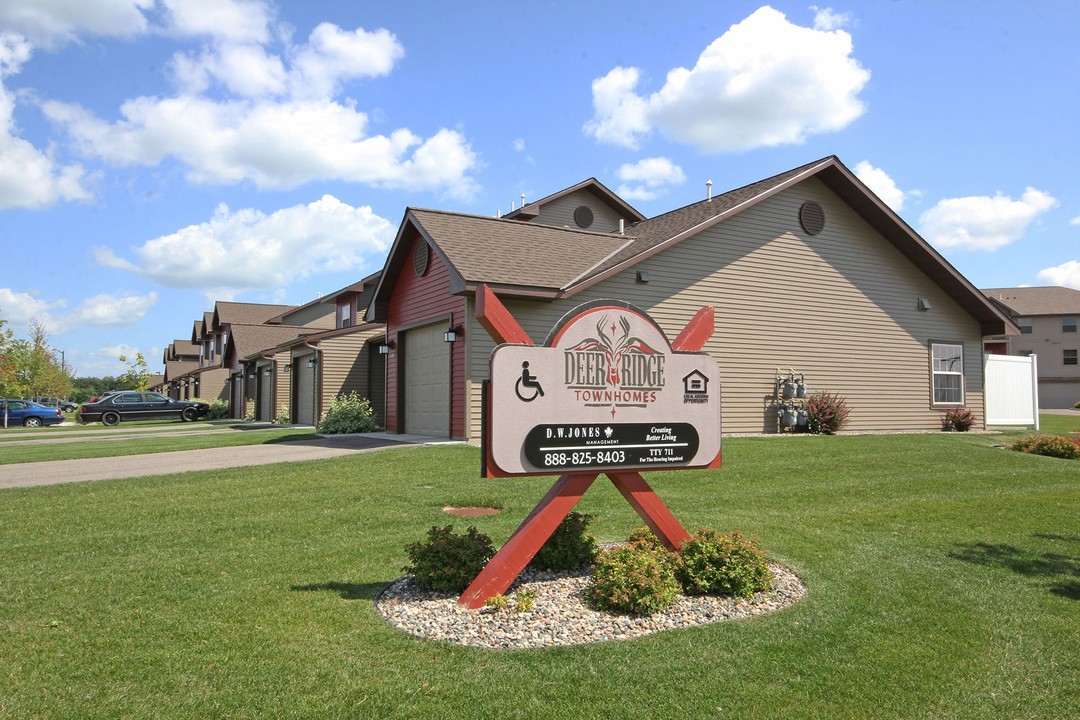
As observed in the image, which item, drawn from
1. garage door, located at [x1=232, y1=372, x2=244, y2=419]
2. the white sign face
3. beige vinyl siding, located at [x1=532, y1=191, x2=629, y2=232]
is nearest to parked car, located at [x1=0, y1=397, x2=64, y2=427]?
garage door, located at [x1=232, y1=372, x2=244, y2=419]

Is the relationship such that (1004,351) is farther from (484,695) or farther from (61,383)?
(61,383)

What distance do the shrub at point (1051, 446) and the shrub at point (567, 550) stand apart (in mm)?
12000

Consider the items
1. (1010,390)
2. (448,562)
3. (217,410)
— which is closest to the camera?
(448,562)

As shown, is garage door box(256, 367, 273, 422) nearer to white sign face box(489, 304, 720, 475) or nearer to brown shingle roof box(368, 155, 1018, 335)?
brown shingle roof box(368, 155, 1018, 335)

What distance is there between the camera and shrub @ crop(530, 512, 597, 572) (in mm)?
6145

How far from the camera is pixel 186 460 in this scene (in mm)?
14070

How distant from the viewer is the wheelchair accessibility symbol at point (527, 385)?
5.38m

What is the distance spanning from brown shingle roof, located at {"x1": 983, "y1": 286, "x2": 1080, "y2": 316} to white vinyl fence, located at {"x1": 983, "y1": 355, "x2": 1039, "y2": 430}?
127 feet

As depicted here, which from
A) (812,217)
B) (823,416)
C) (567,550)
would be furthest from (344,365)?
(567,550)

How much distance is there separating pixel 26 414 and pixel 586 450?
3796cm

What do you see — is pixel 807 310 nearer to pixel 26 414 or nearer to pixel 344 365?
pixel 344 365

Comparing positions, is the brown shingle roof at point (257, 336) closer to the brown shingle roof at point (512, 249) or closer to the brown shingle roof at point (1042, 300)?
the brown shingle roof at point (512, 249)

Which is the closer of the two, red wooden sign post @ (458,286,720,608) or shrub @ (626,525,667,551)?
red wooden sign post @ (458,286,720,608)

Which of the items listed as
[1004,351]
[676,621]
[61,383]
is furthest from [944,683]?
[61,383]
